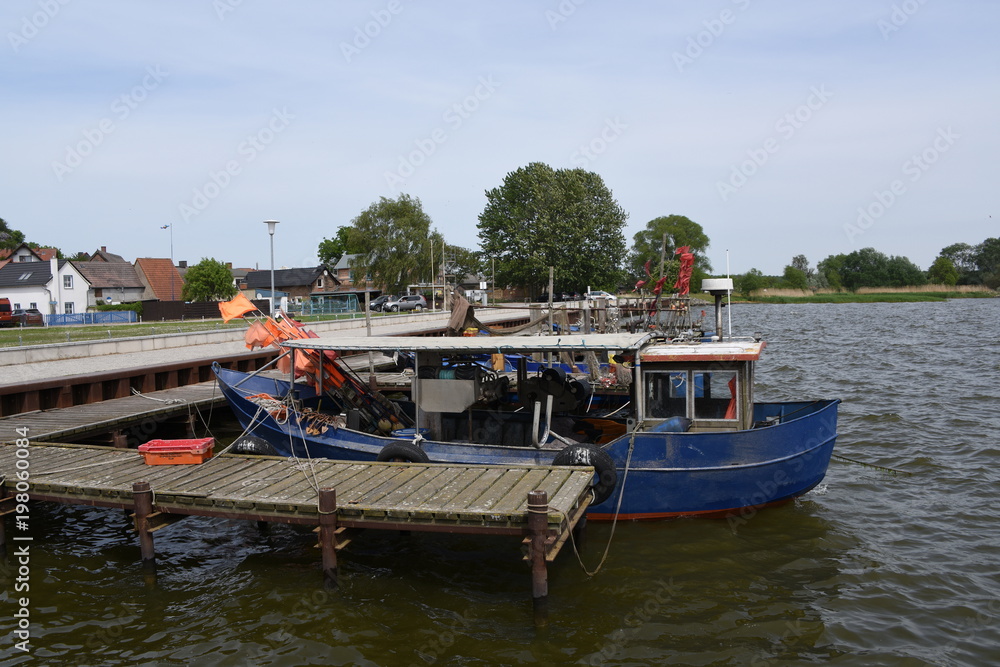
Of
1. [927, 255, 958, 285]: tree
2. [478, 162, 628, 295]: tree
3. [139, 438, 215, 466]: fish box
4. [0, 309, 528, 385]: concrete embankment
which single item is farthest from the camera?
[927, 255, 958, 285]: tree

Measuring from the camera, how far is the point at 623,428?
1288cm

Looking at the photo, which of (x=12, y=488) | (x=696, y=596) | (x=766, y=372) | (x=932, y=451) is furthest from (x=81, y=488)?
(x=766, y=372)

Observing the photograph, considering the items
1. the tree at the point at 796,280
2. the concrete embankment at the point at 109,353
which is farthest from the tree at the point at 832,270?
the concrete embankment at the point at 109,353

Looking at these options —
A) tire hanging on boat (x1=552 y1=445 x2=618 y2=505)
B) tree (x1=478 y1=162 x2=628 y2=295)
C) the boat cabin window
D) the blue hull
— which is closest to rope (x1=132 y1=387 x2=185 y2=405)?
the blue hull

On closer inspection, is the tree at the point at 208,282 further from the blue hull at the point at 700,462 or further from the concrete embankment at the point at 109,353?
the blue hull at the point at 700,462

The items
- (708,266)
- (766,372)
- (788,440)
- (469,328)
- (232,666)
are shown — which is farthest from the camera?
(708,266)

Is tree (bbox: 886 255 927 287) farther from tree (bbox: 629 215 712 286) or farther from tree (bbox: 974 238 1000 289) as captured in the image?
tree (bbox: 629 215 712 286)

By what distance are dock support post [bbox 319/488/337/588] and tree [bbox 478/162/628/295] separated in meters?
59.8

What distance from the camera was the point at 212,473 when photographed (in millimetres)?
10562

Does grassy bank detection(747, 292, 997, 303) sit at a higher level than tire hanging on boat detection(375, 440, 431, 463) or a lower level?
higher

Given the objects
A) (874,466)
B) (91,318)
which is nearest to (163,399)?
(874,466)

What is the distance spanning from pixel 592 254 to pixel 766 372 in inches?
1721

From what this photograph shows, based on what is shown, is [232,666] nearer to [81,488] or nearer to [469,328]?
[81,488]

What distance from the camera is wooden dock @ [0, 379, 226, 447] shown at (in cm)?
1409
